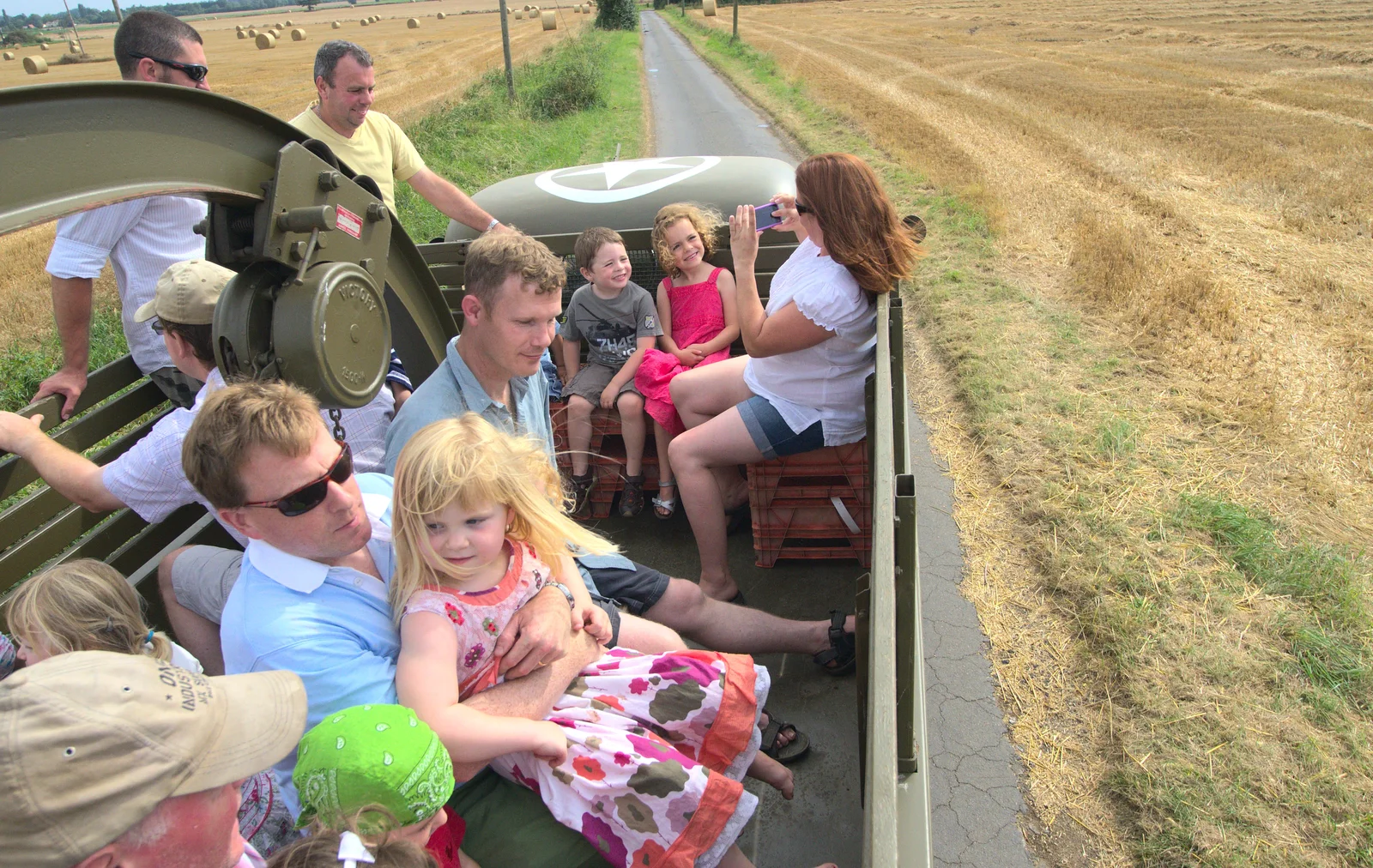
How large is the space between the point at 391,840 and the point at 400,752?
0.43 ft

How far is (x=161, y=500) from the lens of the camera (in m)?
2.40

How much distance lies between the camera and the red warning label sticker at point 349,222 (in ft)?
7.20

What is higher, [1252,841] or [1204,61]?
[1204,61]

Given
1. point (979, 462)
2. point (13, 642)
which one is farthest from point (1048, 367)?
point (13, 642)

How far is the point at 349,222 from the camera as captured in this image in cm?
223

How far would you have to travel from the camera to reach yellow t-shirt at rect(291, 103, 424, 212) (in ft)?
13.1

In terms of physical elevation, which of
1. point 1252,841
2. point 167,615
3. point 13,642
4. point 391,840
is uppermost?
point 391,840

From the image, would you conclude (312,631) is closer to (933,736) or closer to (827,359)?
(827,359)

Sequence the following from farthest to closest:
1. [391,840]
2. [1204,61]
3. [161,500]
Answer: [1204,61], [161,500], [391,840]

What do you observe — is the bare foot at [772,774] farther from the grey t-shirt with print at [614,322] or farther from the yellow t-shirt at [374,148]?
the yellow t-shirt at [374,148]

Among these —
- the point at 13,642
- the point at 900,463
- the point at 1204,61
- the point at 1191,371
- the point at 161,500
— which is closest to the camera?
the point at 13,642

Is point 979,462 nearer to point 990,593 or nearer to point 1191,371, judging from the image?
point 990,593

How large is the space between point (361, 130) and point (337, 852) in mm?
3713

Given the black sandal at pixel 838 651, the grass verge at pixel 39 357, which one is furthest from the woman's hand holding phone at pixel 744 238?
the grass verge at pixel 39 357
